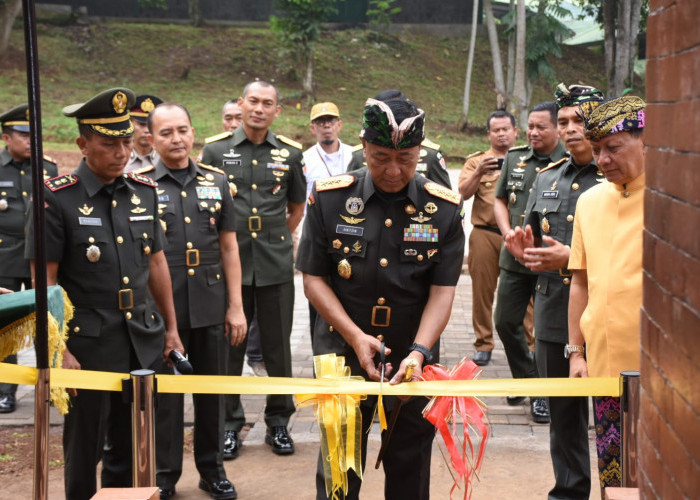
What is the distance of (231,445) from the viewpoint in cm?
599

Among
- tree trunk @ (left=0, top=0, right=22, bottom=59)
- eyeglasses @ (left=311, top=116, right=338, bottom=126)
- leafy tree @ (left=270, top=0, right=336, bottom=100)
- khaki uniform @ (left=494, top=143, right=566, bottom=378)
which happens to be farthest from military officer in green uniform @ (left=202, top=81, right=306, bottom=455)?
tree trunk @ (left=0, top=0, right=22, bottom=59)

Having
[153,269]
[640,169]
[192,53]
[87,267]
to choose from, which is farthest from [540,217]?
[192,53]

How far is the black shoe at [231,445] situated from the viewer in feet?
19.6

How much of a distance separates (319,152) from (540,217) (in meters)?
3.49

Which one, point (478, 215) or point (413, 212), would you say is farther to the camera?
point (478, 215)

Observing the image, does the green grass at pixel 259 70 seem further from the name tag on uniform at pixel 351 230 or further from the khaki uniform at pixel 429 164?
the name tag on uniform at pixel 351 230

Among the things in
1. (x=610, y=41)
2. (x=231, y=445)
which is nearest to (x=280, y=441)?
(x=231, y=445)

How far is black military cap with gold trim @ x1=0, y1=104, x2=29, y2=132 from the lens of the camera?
701 cm

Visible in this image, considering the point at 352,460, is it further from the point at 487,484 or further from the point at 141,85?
the point at 141,85

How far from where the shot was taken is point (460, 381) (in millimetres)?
3793

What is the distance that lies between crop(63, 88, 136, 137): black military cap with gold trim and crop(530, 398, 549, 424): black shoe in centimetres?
357

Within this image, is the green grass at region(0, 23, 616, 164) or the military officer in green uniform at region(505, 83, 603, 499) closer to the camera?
the military officer in green uniform at region(505, 83, 603, 499)

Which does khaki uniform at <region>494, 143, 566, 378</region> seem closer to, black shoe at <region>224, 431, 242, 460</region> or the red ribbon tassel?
black shoe at <region>224, 431, 242, 460</region>

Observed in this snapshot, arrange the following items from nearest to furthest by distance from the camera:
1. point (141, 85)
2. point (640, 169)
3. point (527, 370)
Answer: point (640, 169), point (527, 370), point (141, 85)
